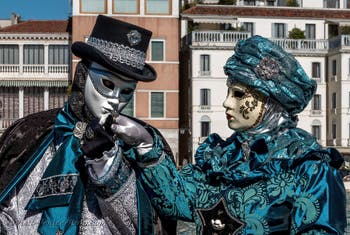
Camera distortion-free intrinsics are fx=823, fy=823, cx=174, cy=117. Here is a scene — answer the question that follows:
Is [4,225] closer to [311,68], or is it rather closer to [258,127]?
[258,127]

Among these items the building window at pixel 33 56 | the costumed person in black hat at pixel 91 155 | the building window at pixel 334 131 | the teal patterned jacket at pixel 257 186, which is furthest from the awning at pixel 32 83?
the teal patterned jacket at pixel 257 186

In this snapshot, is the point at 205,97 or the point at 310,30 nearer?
the point at 205,97

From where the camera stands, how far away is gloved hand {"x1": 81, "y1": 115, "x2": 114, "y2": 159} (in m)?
1.78

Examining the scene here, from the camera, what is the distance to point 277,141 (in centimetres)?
180

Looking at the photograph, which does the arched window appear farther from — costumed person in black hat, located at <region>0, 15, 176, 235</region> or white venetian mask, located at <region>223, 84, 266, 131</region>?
white venetian mask, located at <region>223, 84, 266, 131</region>

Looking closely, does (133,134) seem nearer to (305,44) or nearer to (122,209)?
(122,209)

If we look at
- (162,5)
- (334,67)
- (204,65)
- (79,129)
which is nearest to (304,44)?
(334,67)

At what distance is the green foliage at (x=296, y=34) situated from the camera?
2883 cm

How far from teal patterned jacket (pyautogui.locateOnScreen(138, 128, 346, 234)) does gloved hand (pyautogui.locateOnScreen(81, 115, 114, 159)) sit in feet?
0.31

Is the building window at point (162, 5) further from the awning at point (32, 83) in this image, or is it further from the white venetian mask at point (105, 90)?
the white venetian mask at point (105, 90)

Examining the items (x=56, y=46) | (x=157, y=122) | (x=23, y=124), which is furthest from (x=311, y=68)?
(x=23, y=124)

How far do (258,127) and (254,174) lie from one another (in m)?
0.12

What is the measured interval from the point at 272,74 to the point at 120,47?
0.43m

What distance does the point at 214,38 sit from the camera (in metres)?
27.5
